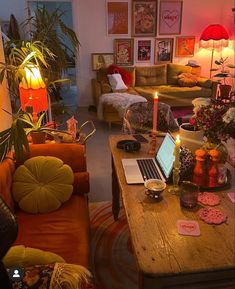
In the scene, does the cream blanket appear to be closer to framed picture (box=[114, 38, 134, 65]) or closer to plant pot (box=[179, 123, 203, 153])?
framed picture (box=[114, 38, 134, 65])

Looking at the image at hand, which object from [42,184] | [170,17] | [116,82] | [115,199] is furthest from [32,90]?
[170,17]

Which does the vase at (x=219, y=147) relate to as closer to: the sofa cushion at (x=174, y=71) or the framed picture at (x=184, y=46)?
the sofa cushion at (x=174, y=71)

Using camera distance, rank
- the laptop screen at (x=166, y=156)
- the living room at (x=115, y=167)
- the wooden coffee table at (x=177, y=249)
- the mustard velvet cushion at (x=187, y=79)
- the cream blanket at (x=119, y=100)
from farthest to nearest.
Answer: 1. the mustard velvet cushion at (x=187, y=79)
2. the cream blanket at (x=119, y=100)
3. the laptop screen at (x=166, y=156)
4. the living room at (x=115, y=167)
5. the wooden coffee table at (x=177, y=249)

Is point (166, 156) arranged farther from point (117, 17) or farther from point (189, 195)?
point (117, 17)

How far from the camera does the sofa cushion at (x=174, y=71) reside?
5.51 m

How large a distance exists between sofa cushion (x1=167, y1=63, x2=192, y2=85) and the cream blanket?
4.55ft

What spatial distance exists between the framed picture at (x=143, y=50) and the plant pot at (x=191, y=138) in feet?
14.6

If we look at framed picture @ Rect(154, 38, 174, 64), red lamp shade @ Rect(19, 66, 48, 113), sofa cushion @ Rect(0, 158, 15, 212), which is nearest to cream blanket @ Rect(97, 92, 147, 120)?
framed picture @ Rect(154, 38, 174, 64)

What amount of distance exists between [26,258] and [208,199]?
79cm

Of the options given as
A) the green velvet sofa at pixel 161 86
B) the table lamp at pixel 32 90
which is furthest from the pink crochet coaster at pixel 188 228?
the green velvet sofa at pixel 161 86

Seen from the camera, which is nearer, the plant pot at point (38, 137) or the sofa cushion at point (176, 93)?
the plant pot at point (38, 137)

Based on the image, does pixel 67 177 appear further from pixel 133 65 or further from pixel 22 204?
pixel 133 65

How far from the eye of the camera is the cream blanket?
4.10 m

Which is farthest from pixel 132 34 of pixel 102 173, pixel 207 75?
pixel 102 173
